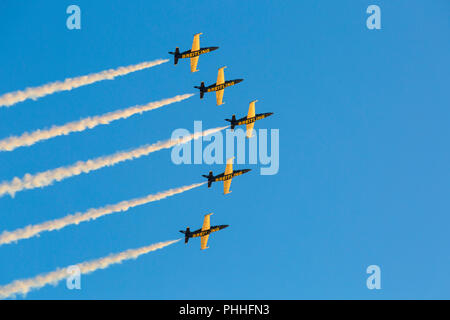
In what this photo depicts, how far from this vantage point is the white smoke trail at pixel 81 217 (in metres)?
115

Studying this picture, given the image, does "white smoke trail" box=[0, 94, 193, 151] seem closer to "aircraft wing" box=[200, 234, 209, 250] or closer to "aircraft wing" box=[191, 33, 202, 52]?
"aircraft wing" box=[191, 33, 202, 52]

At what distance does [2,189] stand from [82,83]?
1833cm

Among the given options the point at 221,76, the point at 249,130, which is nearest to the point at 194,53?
the point at 221,76

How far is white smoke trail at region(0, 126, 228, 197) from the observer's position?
11556 centimetres

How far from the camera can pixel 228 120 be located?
134m

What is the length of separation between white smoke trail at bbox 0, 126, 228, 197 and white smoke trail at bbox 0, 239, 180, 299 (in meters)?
8.81

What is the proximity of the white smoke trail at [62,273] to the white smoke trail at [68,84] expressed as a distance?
59.2 feet

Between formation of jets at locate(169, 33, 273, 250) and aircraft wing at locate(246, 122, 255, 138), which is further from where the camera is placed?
aircraft wing at locate(246, 122, 255, 138)

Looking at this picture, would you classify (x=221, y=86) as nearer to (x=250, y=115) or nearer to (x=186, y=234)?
(x=250, y=115)

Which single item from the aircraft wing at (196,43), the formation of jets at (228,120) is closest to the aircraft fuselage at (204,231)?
the formation of jets at (228,120)

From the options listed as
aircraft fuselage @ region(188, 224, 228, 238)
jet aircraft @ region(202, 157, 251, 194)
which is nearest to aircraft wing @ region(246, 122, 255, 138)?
jet aircraft @ region(202, 157, 251, 194)
